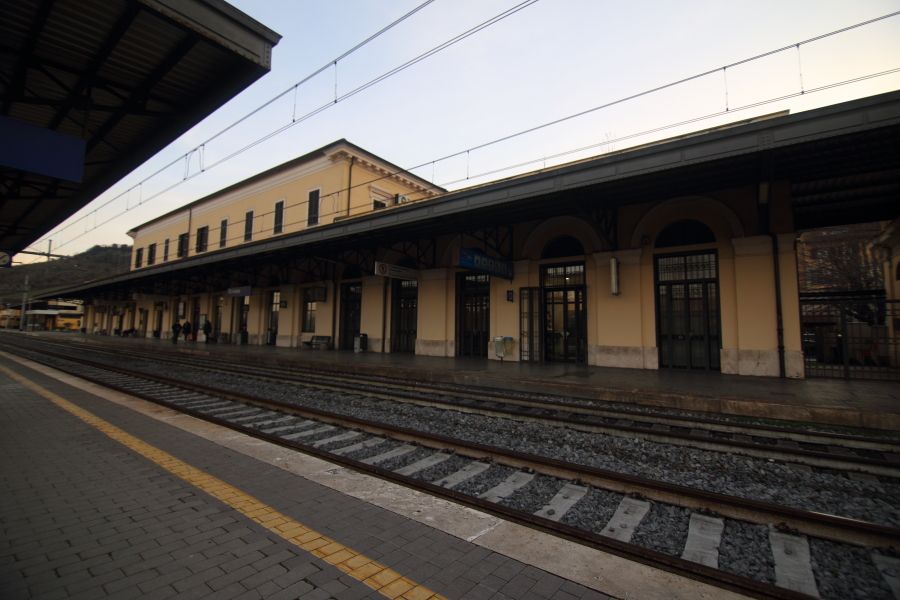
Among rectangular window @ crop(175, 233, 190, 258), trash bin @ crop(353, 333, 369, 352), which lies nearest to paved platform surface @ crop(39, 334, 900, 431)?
trash bin @ crop(353, 333, 369, 352)

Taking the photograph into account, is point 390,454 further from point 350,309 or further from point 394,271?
point 350,309

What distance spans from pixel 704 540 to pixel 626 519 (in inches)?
23.5

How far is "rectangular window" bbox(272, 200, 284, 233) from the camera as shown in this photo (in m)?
27.5

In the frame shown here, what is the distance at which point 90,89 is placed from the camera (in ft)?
22.1

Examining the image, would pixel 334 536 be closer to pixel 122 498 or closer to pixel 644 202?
pixel 122 498

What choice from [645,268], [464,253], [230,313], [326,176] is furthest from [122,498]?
[230,313]

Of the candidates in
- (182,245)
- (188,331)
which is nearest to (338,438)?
(188,331)

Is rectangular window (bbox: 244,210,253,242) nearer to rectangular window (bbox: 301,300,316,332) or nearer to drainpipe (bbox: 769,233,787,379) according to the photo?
rectangular window (bbox: 301,300,316,332)

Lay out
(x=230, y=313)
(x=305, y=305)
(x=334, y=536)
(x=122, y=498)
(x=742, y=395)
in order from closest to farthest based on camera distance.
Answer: (x=334, y=536) → (x=122, y=498) → (x=742, y=395) → (x=305, y=305) → (x=230, y=313)

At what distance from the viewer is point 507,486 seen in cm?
446

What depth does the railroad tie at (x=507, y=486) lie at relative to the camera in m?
4.18

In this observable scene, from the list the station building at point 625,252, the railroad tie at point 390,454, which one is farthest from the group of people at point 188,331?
the railroad tie at point 390,454

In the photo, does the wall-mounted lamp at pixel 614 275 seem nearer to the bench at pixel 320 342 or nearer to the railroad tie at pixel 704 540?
the railroad tie at pixel 704 540

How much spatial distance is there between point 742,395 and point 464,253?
7.85 metres
